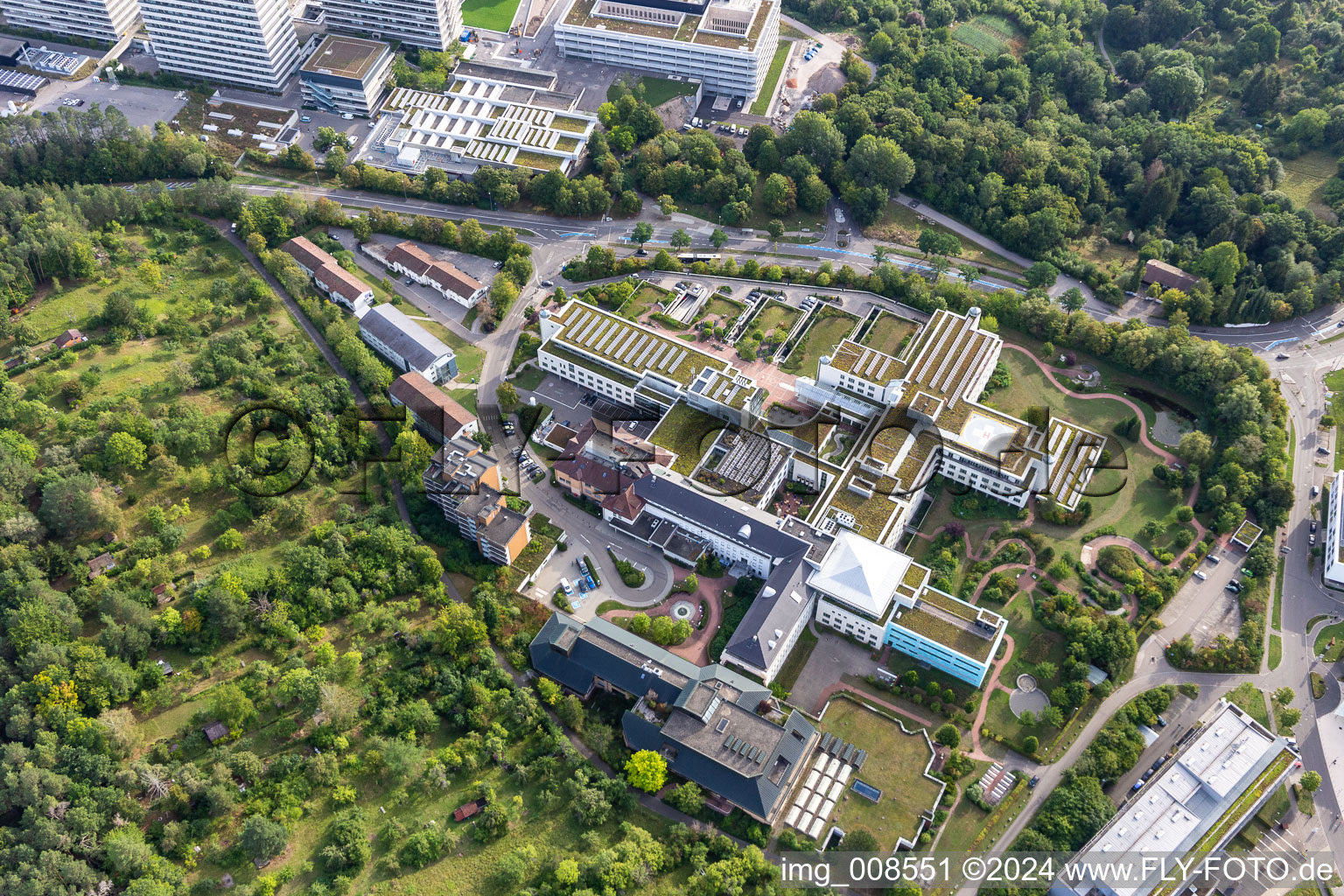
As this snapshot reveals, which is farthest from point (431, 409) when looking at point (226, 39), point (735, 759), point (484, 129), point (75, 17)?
point (75, 17)

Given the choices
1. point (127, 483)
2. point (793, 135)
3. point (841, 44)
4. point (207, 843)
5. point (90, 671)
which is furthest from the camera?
point (841, 44)

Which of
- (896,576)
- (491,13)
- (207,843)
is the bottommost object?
(207,843)

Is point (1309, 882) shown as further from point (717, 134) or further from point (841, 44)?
point (841, 44)

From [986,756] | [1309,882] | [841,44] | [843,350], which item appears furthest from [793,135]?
[1309,882]

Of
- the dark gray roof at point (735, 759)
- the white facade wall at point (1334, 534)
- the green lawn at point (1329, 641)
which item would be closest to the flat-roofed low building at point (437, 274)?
the dark gray roof at point (735, 759)

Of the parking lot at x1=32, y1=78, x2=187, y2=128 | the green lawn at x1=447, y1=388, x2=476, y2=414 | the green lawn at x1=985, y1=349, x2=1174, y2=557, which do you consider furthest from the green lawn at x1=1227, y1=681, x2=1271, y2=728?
the parking lot at x1=32, y1=78, x2=187, y2=128

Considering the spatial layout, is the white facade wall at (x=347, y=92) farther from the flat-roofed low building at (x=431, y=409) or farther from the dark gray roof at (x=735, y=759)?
the dark gray roof at (x=735, y=759)

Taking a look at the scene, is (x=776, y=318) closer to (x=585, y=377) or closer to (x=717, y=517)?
(x=585, y=377)
